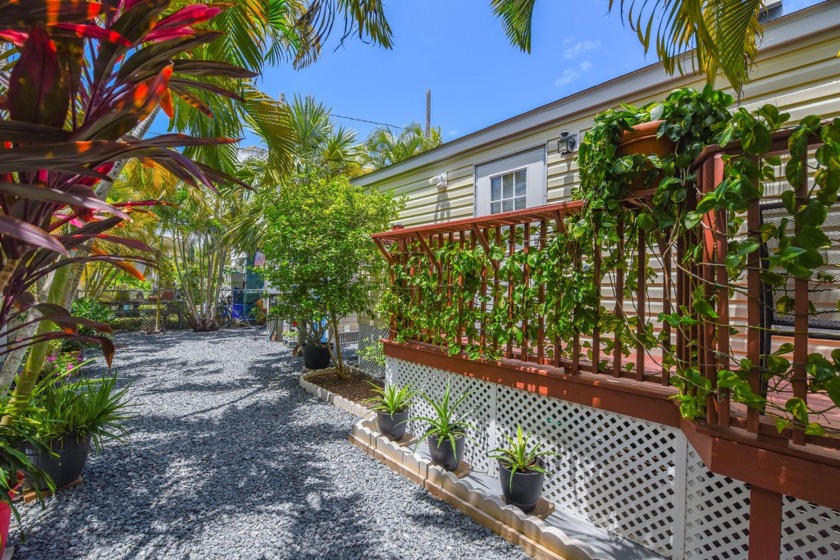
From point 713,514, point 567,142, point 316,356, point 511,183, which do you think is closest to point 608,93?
point 567,142

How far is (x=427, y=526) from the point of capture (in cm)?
242

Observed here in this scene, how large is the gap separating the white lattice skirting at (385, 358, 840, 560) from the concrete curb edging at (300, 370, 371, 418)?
6.08 ft

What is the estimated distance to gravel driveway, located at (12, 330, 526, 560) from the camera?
2.20 m

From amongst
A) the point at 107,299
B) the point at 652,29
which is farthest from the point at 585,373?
the point at 107,299

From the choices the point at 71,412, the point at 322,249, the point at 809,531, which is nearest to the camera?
the point at 809,531

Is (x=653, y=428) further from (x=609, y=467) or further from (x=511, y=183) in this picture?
(x=511, y=183)

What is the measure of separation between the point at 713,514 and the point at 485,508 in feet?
4.03

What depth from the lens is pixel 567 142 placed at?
4090mm

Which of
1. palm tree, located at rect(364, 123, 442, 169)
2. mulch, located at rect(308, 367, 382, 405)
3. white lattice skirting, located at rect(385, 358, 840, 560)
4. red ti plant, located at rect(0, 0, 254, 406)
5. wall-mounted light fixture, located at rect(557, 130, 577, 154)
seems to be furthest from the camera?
palm tree, located at rect(364, 123, 442, 169)

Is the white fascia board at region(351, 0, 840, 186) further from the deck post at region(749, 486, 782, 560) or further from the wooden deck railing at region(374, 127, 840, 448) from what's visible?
the deck post at region(749, 486, 782, 560)

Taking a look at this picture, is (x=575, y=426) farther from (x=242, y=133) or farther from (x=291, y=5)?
(x=291, y=5)

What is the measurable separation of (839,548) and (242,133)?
6168 millimetres

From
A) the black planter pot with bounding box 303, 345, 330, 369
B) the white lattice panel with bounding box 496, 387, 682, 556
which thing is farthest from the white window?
the black planter pot with bounding box 303, 345, 330, 369

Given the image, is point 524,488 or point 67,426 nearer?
point 524,488
